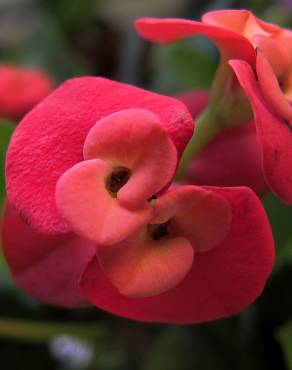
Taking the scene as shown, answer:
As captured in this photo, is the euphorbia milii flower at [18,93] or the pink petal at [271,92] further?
the euphorbia milii flower at [18,93]

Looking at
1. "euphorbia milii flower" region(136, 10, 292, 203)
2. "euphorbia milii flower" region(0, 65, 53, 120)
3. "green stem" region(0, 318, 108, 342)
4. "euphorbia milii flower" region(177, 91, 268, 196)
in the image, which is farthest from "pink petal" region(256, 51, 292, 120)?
"euphorbia milii flower" region(0, 65, 53, 120)

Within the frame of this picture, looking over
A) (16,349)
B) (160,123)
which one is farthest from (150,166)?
(16,349)

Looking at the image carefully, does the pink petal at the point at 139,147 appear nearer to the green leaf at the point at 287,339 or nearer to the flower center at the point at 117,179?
the flower center at the point at 117,179

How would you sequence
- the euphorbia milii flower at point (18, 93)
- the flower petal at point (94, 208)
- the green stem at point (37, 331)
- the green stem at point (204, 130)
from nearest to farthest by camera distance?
the flower petal at point (94, 208)
the green stem at point (204, 130)
the green stem at point (37, 331)
the euphorbia milii flower at point (18, 93)

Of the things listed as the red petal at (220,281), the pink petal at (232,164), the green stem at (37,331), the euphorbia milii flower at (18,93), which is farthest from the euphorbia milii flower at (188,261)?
the euphorbia milii flower at (18,93)

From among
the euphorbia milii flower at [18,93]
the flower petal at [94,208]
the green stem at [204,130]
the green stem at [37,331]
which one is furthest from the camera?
the euphorbia milii flower at [18,93]

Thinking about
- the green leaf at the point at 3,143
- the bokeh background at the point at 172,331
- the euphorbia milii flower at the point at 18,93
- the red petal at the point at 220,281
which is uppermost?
the red petal at the point at 220,281

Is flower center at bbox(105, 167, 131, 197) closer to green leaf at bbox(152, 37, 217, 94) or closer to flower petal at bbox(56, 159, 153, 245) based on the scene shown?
flower petal at bbox(56, 159, 153, 245)

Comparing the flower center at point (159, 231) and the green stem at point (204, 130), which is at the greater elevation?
the flower center at point (159, 231)
